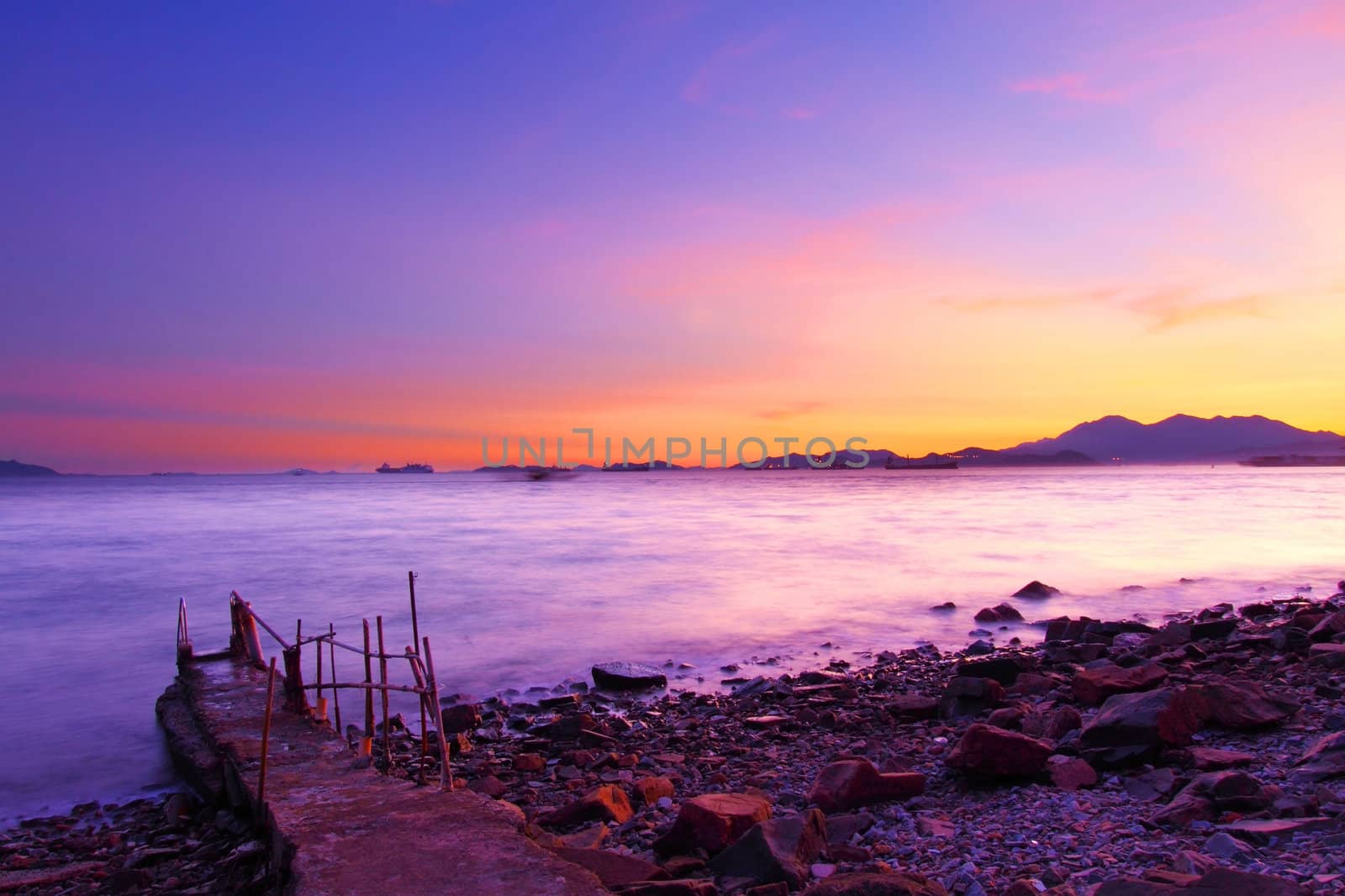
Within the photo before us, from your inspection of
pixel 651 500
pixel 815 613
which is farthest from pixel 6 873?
pixel 651 500

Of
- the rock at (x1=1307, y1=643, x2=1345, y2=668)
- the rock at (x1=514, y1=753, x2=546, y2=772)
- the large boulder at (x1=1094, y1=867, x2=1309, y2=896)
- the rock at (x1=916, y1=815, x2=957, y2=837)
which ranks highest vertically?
the large boulder at (x1=1094, y1=867, x2=1309, y2=896)

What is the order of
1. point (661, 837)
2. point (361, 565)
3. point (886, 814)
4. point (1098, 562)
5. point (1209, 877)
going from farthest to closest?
1. point (361, 565)
2. point (1098, 562)
3. point (886, 814)
4. point (661, 837)
5. point (1209, 877)

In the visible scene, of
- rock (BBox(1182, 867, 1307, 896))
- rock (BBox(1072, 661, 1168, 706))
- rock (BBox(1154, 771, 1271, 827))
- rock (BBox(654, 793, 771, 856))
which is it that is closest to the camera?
rock (BBox(1182, 867, 1307, 896))

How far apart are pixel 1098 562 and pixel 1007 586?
615 centimetres

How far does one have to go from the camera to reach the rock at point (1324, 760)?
544cm

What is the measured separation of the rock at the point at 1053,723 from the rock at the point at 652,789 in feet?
10.1

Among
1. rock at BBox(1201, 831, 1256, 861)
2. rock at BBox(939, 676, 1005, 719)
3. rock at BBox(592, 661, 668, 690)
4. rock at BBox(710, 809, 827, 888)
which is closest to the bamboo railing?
rock at BBox(710, 809, 827, 888)

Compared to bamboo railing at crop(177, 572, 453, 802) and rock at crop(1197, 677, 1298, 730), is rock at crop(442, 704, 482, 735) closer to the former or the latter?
bamboo railing at crop(177, 572, 453, 802)

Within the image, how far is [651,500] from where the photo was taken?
251ft

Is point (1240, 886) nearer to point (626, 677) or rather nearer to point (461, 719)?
point (461, 719)

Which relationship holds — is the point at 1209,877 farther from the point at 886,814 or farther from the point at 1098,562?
the point at 1098,562

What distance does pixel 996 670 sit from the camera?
404 inches

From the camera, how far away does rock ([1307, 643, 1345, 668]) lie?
9133 mm

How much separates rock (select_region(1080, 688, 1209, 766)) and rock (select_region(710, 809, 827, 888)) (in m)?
2.51
